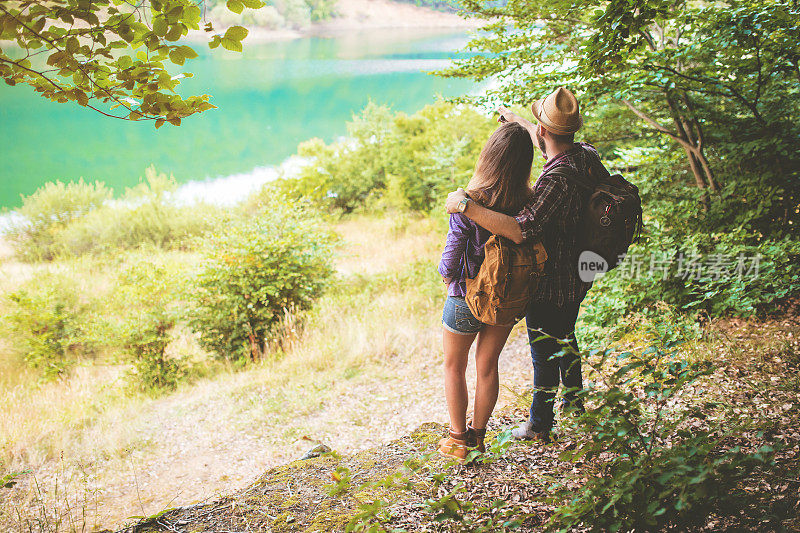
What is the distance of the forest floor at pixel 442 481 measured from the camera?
1.76m

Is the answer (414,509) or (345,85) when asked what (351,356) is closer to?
(414,509)

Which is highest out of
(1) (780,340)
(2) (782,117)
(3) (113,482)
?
(2) (782,117)

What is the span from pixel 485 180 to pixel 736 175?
10.2 feet

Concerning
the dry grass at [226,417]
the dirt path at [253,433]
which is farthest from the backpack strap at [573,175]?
the dry grass at [226,417]

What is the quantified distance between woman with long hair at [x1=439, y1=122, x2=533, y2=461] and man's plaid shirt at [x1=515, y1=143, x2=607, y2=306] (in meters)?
0.09

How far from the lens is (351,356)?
546 cm

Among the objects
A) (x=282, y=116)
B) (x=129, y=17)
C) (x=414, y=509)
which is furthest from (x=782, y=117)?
(x=282, y=116)

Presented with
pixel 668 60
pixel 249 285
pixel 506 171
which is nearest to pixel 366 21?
pixel 249 285

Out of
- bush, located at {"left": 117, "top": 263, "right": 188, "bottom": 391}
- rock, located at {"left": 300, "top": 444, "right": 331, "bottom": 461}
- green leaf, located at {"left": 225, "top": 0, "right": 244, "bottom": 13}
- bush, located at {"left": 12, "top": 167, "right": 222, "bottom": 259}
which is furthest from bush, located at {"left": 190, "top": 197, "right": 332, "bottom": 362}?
bush, located at {"left": 12, "top": 167, "right": 222, "bottom": 259}

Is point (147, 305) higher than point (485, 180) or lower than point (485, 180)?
lower

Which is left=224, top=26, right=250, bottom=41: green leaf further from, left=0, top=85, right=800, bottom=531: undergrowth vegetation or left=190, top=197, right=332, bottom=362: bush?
left=190, top=197, right=332, bottom=362: bush

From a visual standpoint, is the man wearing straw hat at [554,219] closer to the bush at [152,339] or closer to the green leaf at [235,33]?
the green leaf at [235,33]

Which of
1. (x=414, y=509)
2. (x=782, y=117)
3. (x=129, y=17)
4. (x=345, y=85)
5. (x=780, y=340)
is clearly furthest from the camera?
(x=345, y=85)

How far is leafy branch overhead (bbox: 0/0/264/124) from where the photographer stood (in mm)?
1497
